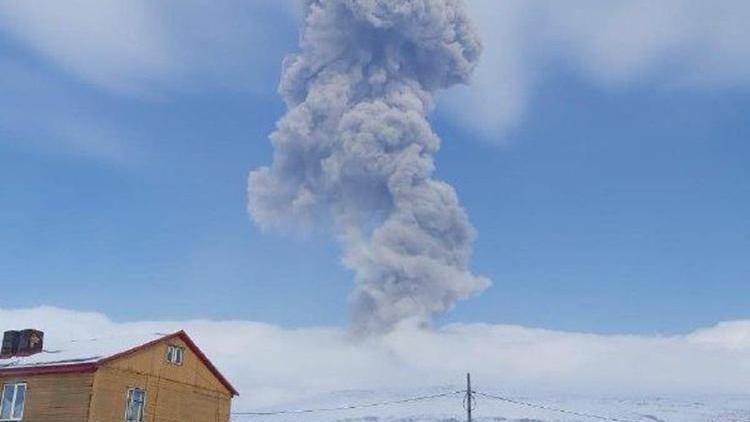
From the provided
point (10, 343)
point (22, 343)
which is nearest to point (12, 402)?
point (22, 343)

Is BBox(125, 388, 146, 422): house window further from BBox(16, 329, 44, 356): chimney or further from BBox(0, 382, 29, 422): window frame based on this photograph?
BBox(16, 329, 44, 356): chimney

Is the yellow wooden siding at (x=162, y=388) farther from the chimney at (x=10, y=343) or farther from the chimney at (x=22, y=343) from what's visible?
the chimney at (x=10, y=343)

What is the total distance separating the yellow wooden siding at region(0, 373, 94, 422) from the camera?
1519 inches

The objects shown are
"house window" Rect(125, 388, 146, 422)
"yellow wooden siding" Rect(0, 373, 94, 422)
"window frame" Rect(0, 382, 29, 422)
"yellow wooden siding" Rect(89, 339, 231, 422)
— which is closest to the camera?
"yellow wooden siding" Rect(0, 373, 94, 422)

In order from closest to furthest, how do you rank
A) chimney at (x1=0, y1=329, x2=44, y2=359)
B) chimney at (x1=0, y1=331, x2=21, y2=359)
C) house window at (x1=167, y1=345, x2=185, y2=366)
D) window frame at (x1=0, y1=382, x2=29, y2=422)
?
1. window frame at (x1=0, y1=382, x2=29, y2=422)
2. chimney at (x1=0, y1=329, x2=44, y2=359)
3. chimney at (x1=0, y1=331, x2=21, y2=359)
4. house window at (x1=167, y1=345, x2=185, y2=366)

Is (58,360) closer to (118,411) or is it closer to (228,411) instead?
(118,411)

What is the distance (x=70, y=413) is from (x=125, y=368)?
347 cm

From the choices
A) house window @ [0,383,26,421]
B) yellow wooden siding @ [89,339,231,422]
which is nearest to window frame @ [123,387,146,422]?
yellow wooden siding @ [89,339,231,422]

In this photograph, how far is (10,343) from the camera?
1767 inches

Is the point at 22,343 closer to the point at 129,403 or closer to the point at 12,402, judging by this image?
the point at 12,402

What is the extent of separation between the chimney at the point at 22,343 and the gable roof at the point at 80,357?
989 mm

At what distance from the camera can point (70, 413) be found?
38.6m

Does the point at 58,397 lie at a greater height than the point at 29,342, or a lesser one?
→ lesser

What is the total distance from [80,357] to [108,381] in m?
1.80
